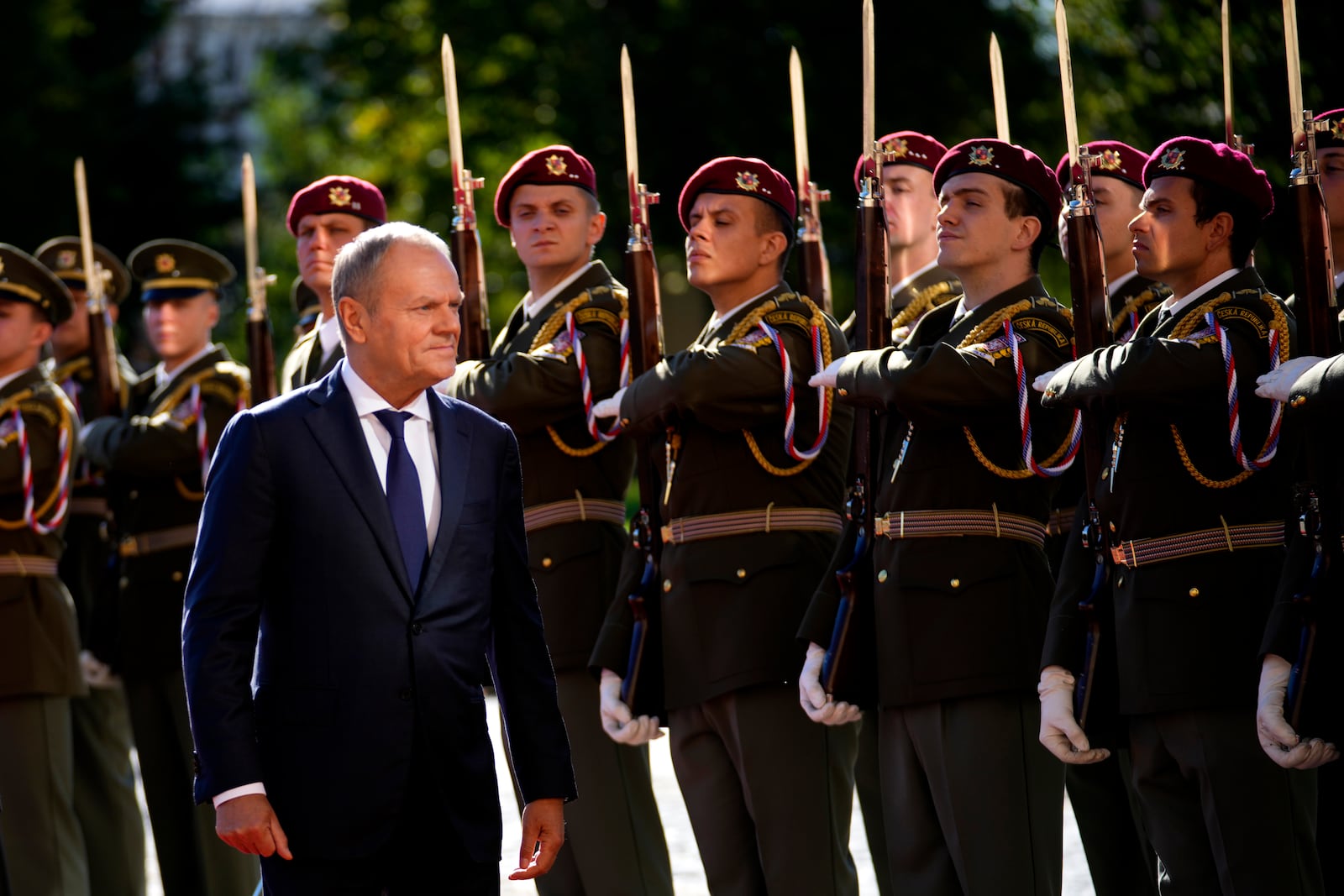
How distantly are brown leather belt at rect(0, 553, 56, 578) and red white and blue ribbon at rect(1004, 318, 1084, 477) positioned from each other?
12.5ft

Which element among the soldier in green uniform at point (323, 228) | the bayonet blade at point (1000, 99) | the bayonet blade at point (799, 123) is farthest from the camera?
the soldier in green uniform at point (323, 228)

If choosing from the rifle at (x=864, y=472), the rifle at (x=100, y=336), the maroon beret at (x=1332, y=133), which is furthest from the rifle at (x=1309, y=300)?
the rifle at (x=100, y=336)

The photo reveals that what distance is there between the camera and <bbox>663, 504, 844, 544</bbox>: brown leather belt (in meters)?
6.15

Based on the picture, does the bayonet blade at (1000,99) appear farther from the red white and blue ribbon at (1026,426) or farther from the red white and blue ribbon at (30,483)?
the red white and blue ribbon at (30,483)

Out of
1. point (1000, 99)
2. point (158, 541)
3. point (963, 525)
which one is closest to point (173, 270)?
point (158, 541)

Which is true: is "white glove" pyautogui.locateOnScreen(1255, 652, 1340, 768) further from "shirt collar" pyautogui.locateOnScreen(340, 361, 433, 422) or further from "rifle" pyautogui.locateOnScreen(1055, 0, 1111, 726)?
"shirt collar" pyautogui.locateOnScreen(340, 361, 433, 422)

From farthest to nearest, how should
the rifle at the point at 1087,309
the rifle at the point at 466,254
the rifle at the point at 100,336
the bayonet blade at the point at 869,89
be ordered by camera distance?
the rifle at the point at 100,336, the rifle at the point at 466,254, the bayonet blade at the point at 869,89, the rifle at the point at 1087,309

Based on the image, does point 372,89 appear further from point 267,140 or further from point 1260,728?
point 1260,728

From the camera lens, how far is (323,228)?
7602 mm

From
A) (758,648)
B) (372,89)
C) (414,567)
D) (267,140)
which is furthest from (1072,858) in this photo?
(267,140)

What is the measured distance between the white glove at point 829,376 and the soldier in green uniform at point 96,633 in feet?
11.6

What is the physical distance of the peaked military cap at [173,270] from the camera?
8.35 m

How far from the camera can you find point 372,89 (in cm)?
2503

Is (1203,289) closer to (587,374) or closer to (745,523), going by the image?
(745,523)
